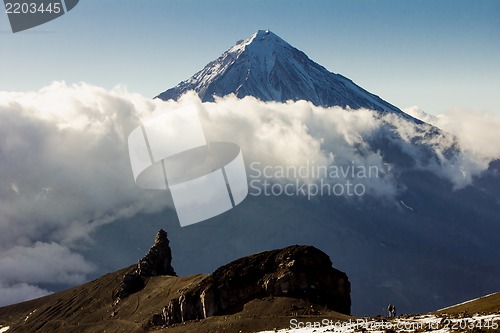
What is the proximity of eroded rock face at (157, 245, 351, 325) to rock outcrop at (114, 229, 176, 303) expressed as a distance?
154ft

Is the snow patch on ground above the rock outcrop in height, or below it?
below

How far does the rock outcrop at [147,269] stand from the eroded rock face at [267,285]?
154 feet

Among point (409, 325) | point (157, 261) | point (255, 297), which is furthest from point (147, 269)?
point (409, 325)

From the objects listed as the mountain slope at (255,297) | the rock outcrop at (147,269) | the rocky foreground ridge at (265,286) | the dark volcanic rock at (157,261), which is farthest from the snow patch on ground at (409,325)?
the dark volcanic rock at (157,261)

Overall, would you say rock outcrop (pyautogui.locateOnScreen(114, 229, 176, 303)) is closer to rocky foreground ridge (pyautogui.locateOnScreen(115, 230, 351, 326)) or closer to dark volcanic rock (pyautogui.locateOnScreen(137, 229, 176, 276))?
dark volcanic rock (pyautogui.locateOnScreen(137, 229, 176, 276))

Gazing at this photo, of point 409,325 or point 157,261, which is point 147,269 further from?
point 409,325

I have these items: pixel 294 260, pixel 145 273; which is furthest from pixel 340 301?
pixel 145 273

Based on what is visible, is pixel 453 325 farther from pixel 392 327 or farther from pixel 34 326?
pixel 34 326

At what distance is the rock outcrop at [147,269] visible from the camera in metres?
170

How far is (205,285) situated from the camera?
12425cm

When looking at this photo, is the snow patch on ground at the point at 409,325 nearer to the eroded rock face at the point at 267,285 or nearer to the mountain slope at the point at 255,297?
the mountain slope at the point at 255,297

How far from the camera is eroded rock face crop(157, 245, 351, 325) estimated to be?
A: 114 meters

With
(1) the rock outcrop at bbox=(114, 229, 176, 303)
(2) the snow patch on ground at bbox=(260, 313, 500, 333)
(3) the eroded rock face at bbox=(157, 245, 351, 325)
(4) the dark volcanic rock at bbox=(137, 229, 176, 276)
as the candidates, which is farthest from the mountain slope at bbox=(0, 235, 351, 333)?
(4) the dark volcanic rock at bbox=(137, 229, 176, 276)

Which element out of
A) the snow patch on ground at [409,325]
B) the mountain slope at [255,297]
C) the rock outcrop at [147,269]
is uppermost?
the rock outcrop at [147,269]
